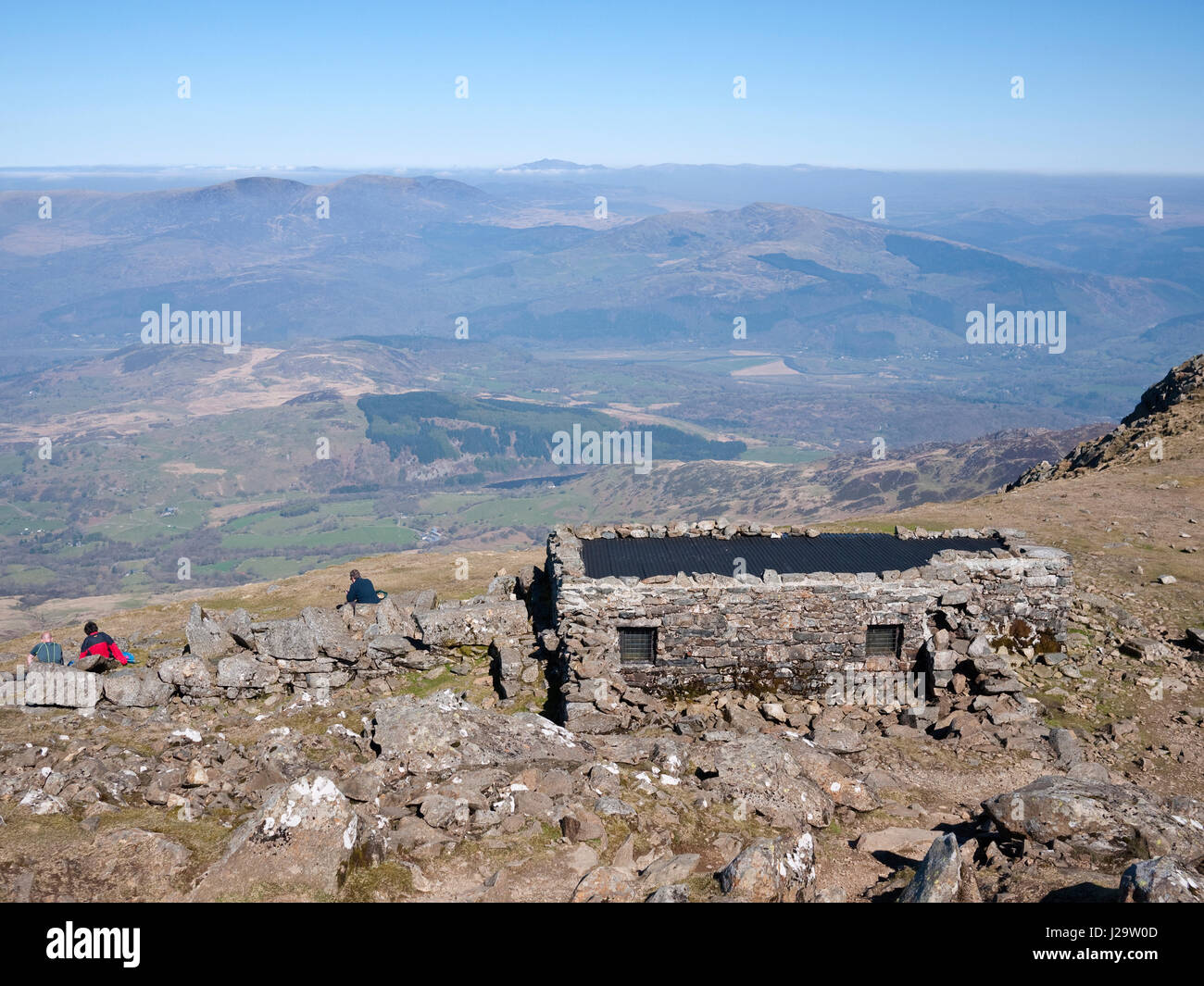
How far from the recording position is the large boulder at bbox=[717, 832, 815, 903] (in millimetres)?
11484

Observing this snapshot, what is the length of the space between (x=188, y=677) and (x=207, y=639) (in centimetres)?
159

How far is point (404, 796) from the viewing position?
14.5 m

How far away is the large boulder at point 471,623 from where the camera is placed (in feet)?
76.7

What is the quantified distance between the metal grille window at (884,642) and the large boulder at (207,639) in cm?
1620

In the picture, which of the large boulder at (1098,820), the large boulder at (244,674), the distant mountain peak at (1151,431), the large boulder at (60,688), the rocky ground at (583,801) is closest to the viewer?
the rocky ground at (583,801)

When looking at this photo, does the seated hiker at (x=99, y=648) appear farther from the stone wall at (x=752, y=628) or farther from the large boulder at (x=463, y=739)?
the stone wall at (x=752, y=628)

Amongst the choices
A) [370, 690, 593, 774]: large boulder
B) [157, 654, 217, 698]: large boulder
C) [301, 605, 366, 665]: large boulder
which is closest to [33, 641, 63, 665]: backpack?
[157, 654, 217, 698]: large boulder

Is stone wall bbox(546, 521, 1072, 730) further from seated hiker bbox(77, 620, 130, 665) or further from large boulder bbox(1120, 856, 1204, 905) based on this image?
large boulder bbox(1120, 856, 1204, 905)

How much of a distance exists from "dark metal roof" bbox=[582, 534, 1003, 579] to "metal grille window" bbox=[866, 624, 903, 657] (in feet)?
5.16

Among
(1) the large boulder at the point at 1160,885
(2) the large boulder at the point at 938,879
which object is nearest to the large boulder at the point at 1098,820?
(1) the large boulder at the point at 1160,885

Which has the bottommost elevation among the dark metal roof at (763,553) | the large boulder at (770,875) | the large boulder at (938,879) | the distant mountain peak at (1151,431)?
the large boulder at (770,875)

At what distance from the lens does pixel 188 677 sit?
20562 mm
